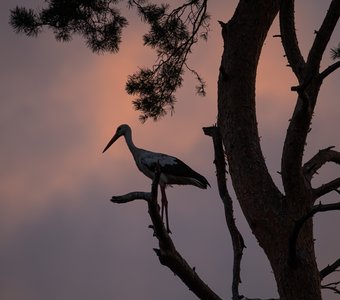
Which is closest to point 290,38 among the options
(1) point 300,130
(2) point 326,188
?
(2) point 326,188

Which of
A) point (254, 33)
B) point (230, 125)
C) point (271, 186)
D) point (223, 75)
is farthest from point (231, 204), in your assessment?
point (254, 33)

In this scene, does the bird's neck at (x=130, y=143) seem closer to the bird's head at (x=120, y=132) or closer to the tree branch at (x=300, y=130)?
the bird's head at (x=120, y=132)

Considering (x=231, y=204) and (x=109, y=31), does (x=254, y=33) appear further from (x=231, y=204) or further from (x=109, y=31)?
(x=109, y=31)

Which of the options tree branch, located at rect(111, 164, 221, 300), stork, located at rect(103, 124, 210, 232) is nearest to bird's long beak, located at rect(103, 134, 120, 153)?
stork, located at rect(103, 124, 210, 232)

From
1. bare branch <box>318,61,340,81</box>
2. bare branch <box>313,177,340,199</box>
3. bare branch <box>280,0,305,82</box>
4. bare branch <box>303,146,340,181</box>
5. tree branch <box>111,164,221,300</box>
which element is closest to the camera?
tree branch <box>111,164,221,300</box>

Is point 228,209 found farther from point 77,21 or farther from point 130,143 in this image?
point 130,143

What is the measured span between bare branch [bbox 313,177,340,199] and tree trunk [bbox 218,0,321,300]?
0.22 metres

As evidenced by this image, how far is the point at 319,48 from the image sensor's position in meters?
3.57

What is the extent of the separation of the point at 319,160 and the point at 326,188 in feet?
1.29

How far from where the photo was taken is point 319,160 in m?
4.33

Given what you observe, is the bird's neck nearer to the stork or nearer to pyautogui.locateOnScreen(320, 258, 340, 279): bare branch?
the stork

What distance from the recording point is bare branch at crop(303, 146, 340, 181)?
13.6 feet

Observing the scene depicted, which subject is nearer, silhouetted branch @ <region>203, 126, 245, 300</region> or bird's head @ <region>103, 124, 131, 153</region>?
silhouetted branch @ <region>203, 126, 245, 300</region>

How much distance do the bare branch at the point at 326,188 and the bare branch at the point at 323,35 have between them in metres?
0.82
